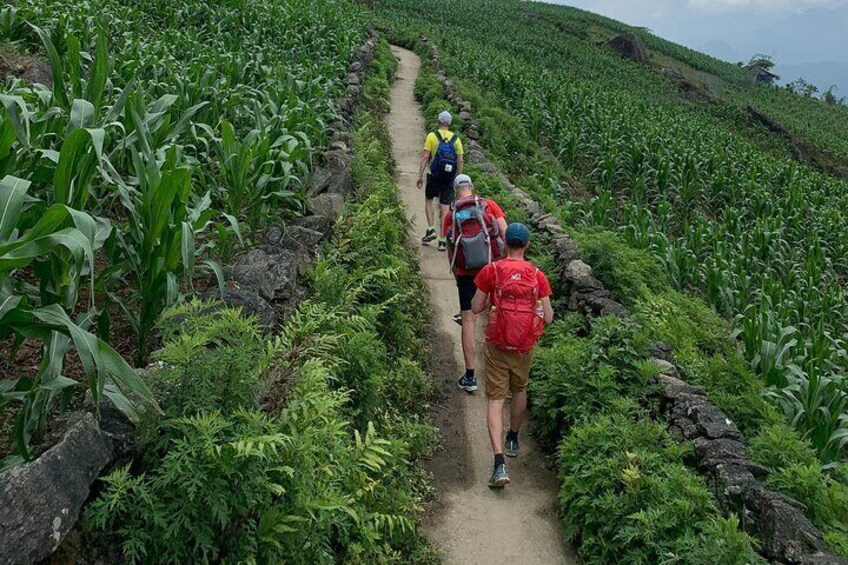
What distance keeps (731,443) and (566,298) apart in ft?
9.36

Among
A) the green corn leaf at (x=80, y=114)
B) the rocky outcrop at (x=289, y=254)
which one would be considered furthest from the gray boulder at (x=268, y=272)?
→ the green corn leaf at (x=80, y=114)

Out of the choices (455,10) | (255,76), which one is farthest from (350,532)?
(455,10)

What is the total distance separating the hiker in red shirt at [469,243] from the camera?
5.80 metres

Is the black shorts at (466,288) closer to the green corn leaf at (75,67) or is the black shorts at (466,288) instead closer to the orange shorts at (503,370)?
the orange shorts at (503,370)

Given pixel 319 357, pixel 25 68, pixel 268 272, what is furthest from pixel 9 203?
pixel 25 68

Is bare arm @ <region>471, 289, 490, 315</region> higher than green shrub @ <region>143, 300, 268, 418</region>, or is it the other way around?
green shrub @ <region>143, 300, 268, 418</region>

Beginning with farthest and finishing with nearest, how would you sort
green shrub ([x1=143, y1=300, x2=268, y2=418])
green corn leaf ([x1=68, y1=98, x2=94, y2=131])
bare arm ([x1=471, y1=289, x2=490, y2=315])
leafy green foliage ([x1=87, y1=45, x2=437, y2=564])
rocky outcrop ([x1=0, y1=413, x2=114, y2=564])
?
bare arm ([x1=471, y1=289, x2=490, y2=315]) < green corn leaf ([x1=68, y1=98, x2=94, y2=131]) < green shrub ([x1=143, y1=300, x2=268, y2=418]) < leafy green foliage ([x1=87, y1=45, x2=437, y2=564]) < rocky outcrop ([x1=0, y1=413, x2=114, y2=564])

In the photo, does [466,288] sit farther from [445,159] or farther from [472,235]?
[445,159]

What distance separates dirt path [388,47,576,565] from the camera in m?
4.34

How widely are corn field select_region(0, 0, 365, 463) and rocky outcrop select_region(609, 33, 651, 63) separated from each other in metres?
39.5

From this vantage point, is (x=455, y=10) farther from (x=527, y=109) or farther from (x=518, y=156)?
(x=518, y=156)

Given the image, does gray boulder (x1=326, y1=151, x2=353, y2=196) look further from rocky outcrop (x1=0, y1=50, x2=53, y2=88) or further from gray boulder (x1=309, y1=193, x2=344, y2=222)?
rocky outcrop (x1=0, y1=50, x2=53, y2=88)

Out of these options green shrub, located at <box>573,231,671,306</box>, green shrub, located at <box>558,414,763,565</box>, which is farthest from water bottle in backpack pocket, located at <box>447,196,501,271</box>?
green shrub, located at <box>573,231,671,306</box>

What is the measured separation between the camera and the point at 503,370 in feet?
16.3
